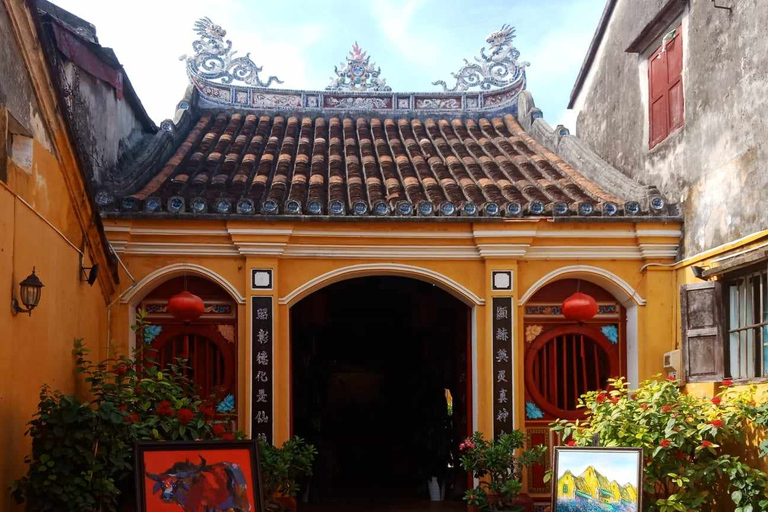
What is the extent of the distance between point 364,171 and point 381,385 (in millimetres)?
6126

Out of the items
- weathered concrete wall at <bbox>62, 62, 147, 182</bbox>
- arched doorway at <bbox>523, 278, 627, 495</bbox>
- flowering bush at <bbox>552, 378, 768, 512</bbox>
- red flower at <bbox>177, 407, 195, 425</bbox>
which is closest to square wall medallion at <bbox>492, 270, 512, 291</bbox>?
arched doorway at <bbox>523, 278, 627, 495</bbox>

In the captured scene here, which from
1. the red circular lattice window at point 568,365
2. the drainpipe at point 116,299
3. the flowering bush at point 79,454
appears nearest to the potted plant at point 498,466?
the red circular lattice window at point 568,365

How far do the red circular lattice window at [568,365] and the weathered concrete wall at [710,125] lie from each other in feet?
4.72

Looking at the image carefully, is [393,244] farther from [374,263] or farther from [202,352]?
[202,352]

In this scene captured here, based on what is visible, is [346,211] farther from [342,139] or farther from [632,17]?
[632,17]

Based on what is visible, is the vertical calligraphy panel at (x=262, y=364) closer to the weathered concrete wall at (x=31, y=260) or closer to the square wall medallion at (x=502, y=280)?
the weathered concrete wall at (x=31, y=260)

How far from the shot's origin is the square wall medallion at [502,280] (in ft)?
29.7

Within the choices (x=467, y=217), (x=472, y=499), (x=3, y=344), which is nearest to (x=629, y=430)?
(x=472, y=499)

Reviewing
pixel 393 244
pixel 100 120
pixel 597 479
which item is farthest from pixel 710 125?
pixel 100 120

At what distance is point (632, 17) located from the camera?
33.5ft

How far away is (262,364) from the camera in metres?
8.84

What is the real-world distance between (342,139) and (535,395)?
13.6 feet

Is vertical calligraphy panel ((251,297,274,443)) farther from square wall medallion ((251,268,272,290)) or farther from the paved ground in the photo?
the paved ground

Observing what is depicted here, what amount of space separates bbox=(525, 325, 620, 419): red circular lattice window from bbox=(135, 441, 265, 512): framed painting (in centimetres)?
385
